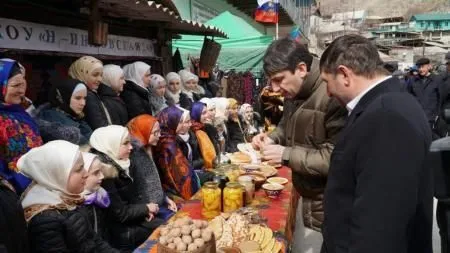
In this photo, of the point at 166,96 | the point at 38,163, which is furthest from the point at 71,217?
the point at 166,96

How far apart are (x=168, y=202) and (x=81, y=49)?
6.91 feet

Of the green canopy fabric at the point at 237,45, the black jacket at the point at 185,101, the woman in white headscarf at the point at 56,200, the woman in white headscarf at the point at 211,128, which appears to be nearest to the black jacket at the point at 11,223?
the woman in white headscarf at the point at 56,200

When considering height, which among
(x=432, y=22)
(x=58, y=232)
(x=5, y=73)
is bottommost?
(x=58, y=232)

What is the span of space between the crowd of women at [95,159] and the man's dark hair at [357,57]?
5.26 ft

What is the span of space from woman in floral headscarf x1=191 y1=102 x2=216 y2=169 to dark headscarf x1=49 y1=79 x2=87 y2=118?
1525mm

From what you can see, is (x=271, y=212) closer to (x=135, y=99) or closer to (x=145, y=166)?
(x=145, y=166)

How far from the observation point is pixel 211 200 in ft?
7.88

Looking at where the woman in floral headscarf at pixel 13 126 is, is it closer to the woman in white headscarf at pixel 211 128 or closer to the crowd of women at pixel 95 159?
the crowd of women at pixel 95 159

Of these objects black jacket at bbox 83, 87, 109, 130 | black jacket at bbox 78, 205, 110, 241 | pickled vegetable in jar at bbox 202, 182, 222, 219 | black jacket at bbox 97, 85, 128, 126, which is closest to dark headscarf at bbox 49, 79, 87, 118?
black jacket at bbox 83, 87, 109, 130

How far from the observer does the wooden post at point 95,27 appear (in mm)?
4074

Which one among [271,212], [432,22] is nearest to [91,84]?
[271,212]

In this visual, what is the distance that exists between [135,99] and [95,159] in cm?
249

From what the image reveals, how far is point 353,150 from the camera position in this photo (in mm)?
1308

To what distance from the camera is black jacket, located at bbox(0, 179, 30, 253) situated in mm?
1857
